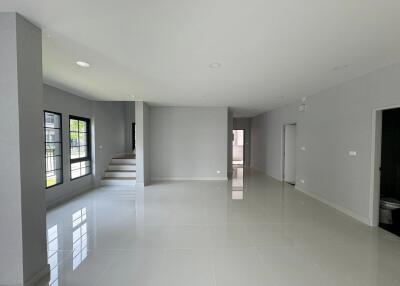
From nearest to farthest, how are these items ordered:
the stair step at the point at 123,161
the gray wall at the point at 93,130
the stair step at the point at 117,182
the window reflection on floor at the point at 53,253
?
the window reflection on floor at the point at 53,253, the gray wall at the point at 93,130, the stair step at the point at 117,182, the stair step at the point at 123,161

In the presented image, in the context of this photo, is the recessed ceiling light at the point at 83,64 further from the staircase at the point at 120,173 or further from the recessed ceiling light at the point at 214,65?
the staircase at the point at 120,173

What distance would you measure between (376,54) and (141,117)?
5.50 meters

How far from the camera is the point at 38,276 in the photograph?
1.99 m

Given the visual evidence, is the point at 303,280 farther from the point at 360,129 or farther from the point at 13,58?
the point at 13,58

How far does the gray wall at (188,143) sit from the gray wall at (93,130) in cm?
150

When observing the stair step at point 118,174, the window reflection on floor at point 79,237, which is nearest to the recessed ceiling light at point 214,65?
the window reflection on floor at point 79,237

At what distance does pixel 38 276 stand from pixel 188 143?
212 inches

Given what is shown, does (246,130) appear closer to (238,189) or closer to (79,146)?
(238,189)

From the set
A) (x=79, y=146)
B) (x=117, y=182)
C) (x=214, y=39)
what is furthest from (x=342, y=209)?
(x=79, y=146)

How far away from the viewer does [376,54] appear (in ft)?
8.73

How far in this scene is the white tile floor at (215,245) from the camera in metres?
2.12

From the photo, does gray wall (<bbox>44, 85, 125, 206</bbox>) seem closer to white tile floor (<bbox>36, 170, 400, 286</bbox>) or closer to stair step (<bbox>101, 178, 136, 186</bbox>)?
stair step (<bbox>101, 178, 136, 186</bbox>)

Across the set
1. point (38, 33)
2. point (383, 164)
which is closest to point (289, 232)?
point (383, 164)

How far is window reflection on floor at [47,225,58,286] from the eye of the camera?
2.09 meters
